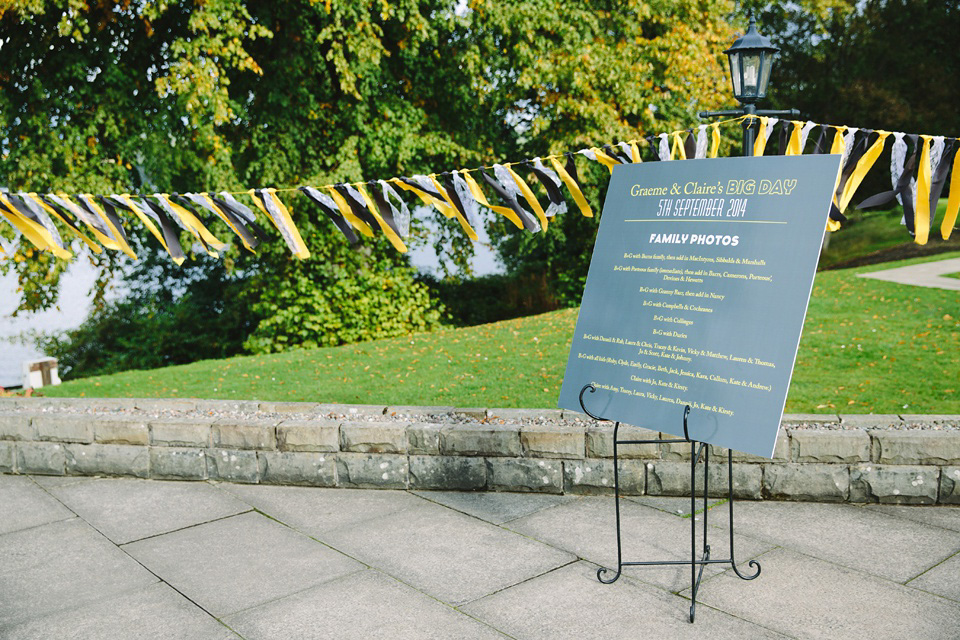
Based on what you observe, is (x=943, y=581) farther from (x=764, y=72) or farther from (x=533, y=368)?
(x=533, y=368)

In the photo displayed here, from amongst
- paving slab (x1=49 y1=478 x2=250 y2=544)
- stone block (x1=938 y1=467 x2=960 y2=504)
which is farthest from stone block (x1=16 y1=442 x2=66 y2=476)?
stone block (x1=938 y1=467 x2=960 y2=504)

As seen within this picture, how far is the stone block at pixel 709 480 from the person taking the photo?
5.14 meters

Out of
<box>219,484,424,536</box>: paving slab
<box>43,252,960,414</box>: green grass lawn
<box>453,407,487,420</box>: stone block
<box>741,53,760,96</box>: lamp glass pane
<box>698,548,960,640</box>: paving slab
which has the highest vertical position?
<box>741,53,760,96</box>: lamp glass pane

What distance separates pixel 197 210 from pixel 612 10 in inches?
340

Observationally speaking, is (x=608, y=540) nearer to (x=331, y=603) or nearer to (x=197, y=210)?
(x=331, y=603)

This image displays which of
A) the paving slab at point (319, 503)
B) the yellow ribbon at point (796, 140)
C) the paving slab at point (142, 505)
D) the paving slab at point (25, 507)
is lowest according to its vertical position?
the paving slab at point (319, 503)

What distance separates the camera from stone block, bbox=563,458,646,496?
209 inches

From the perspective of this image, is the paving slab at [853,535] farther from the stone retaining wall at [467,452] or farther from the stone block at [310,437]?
the stone block at [310,437]

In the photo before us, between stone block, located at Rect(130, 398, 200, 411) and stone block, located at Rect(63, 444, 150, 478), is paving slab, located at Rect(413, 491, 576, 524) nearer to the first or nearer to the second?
stone block, located at Rect(63, 444, 150, 478)

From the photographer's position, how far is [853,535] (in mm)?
4598

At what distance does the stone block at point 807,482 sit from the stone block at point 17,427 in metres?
5.32

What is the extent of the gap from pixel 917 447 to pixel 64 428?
232 inches

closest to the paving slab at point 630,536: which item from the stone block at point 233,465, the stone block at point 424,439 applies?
the stone block at point 424,439

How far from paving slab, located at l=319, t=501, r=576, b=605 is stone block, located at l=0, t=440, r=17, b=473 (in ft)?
9.63
